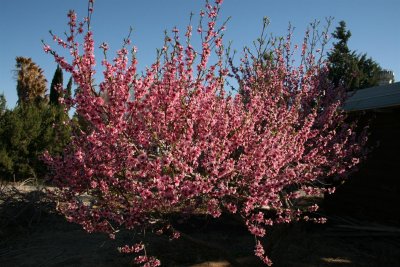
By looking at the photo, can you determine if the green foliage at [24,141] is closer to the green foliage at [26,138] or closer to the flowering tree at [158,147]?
the green foliage at [26,138]

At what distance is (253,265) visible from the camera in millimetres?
6340

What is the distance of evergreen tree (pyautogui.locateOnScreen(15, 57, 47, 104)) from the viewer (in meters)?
34.3

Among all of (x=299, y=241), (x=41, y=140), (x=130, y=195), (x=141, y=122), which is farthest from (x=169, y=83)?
(x=41, y=140)

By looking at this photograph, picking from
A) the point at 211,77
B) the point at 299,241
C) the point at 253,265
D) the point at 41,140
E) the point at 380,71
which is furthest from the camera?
the point at 380,71

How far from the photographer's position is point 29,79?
34.7 meters

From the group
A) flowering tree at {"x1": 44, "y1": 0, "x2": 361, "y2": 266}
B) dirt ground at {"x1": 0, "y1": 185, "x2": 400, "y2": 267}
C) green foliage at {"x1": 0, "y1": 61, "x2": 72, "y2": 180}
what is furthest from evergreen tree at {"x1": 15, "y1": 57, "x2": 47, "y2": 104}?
flowering tree at {"x1": 44, "y1": 0, "x2": 361, "y2": 266}

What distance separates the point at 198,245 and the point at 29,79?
3221 cm

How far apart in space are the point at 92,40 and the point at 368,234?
7.24 metres

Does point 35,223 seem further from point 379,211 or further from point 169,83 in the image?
point 379,211

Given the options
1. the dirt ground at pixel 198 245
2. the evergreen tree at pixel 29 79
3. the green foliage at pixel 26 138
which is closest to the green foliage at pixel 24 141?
the green foliage at pixel 26 138

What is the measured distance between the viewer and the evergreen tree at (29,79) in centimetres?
3431

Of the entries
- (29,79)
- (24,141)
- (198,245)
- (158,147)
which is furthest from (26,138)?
(29,79)

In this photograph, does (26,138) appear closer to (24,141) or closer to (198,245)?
(24,141)

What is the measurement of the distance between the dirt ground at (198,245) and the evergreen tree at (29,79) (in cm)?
2734
